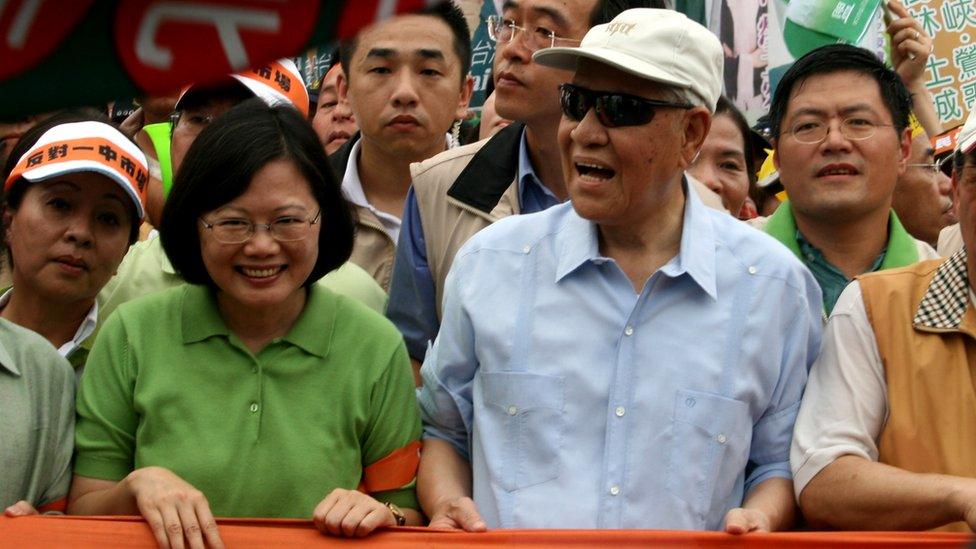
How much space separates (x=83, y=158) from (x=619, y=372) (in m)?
1.80

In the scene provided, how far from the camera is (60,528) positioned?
126 inches

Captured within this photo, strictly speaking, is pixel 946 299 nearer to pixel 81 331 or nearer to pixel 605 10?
pixel 605 10

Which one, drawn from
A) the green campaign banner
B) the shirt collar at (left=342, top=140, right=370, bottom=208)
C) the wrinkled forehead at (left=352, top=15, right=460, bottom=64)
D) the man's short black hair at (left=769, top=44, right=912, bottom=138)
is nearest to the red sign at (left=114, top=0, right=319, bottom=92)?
the green campaign banner

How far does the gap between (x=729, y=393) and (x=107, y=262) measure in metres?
1.89

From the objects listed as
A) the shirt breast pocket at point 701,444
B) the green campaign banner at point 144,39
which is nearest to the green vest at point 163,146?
the shirt breast pocket at point 701,444

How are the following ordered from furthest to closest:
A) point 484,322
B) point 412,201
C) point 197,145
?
1. point 412,201
2. point 197,145
3. point 484,322

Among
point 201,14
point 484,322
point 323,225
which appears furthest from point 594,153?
point 201,14

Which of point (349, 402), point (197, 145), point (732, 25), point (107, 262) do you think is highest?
point (732, 25)

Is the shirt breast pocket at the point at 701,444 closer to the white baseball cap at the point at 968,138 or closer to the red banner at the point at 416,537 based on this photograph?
the red banner at the point at 416,537

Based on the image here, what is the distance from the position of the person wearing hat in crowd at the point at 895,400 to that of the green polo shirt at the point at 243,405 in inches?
38.4

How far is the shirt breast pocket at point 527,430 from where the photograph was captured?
324 cm

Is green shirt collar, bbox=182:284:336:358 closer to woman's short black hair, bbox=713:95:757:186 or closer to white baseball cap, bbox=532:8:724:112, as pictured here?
white baseball cap, bbox=532:8:724:112

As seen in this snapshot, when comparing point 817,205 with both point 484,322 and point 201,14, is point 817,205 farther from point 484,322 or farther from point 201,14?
point 201,14

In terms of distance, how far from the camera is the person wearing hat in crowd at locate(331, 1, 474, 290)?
5098mm
